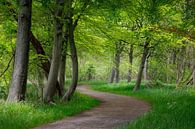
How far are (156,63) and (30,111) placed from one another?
26.7 metres

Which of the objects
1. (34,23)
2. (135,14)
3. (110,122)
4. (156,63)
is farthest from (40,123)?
(156,63)

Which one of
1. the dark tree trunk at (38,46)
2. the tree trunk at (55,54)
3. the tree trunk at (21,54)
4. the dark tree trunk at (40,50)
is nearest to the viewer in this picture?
the tree trunk at (21,54)

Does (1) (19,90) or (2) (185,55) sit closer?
(1) (19,90)

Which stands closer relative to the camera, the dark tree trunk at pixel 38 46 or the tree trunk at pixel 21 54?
the tree trunk at pixel 21 54

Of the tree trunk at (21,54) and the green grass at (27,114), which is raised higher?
the tree trunk at (21,54)

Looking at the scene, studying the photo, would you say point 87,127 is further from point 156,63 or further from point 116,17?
point 156,63

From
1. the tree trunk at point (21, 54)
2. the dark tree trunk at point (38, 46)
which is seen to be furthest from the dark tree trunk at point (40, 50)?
the tree trunk at point (21, 54)

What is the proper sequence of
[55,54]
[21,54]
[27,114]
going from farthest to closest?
[55,54] → [21,54] → [27,114]

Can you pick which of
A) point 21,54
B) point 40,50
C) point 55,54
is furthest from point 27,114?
point 40,50

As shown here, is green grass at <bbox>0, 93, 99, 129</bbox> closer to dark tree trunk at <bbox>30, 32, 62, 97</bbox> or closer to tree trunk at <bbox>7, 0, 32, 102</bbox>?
tree trunk at <bbox>7, 0, 32, 102</bbox>

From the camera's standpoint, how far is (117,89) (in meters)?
33.9

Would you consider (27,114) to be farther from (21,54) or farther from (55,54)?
(55,54)

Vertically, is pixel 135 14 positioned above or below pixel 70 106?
above

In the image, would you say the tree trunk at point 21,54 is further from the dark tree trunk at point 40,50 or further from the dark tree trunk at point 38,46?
→ the dark tree trunk at point 40,50
